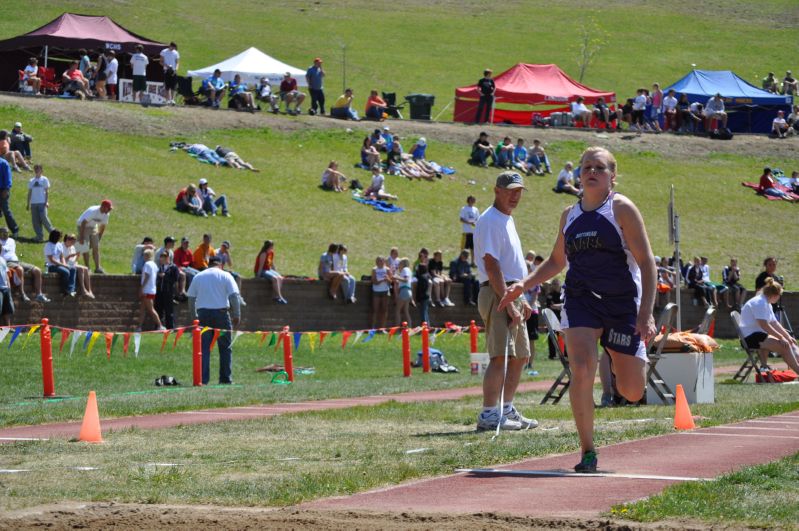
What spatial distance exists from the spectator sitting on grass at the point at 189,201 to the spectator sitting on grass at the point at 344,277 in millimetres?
6086

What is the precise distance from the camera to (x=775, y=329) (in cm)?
1873

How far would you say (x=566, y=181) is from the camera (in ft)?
143

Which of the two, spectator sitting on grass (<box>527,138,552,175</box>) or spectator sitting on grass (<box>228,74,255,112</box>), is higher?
spectator sitting on grass (<box>228,74,255,112</box>)

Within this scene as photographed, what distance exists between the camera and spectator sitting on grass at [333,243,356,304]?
28.9 meters

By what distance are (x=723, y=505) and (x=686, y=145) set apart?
155 ft

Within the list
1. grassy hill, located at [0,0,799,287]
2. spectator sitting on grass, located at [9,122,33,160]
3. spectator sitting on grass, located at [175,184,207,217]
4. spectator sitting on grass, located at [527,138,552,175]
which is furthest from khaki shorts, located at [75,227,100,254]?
spectator sitting on grass, located at [527,138,552,175]

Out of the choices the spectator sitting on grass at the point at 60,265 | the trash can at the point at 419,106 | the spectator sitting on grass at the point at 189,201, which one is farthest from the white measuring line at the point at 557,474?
the trash can at the point at 419,106

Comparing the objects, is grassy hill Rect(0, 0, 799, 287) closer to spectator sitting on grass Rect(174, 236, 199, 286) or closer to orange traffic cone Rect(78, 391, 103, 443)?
spectator sitting on grass Rect(174, 236, 199, 286)

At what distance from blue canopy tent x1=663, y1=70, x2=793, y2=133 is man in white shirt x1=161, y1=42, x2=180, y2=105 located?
70.0 ft

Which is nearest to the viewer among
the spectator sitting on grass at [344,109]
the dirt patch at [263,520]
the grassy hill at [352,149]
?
the dirt patch at [263,520]

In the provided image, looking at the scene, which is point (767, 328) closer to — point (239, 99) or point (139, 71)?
point (139, 71)

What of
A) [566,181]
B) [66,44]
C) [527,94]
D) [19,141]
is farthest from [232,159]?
[527,94]

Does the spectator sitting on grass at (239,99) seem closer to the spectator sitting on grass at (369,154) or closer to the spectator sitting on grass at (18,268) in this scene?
the spectator sitting on grass at (369,154)

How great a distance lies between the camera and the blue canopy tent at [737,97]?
5406 cm
